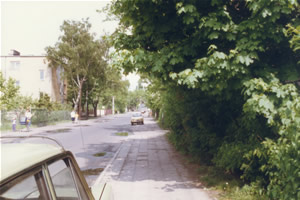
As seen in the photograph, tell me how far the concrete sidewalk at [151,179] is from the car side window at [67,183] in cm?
387

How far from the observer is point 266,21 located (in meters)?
5.17

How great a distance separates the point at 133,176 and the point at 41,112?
1125 inches

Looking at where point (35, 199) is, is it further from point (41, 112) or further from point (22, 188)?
point (41, 112)

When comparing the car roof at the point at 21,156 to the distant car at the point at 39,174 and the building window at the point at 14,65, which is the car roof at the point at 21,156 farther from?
the building window at the point at 14,65

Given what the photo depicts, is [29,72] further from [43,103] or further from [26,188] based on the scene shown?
[26,188]

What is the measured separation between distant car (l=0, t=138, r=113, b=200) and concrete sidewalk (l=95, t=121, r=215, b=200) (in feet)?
12.9

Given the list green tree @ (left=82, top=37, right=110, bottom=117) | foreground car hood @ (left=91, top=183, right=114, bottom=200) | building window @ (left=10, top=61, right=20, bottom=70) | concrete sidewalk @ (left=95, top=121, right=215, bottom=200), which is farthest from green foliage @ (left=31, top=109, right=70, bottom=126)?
foreground car hood @ (left=91, top=183, right=114, bottom=200)

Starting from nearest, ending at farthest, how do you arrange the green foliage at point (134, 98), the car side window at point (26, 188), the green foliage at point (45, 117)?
the car side window at point (26, 188)
the green foliage at point (45, 117)
the green foliage at point (134, 98)

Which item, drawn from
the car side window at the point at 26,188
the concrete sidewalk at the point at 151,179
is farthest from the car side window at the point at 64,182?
the concrete sidewalk at the point at 151,179

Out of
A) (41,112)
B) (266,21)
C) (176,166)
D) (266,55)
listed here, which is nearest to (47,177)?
(266,21)

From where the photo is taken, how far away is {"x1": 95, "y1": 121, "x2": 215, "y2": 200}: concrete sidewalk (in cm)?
615

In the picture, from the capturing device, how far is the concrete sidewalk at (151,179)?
6146 millimetres

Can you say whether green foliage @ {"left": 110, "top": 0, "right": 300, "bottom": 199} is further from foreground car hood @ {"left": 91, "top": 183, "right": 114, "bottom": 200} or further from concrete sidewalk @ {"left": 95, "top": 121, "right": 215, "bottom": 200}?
foreground car hood @ {"left": 91, "top": 183, "right": 114, "bottom": 200}

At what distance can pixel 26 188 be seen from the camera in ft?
5.20
